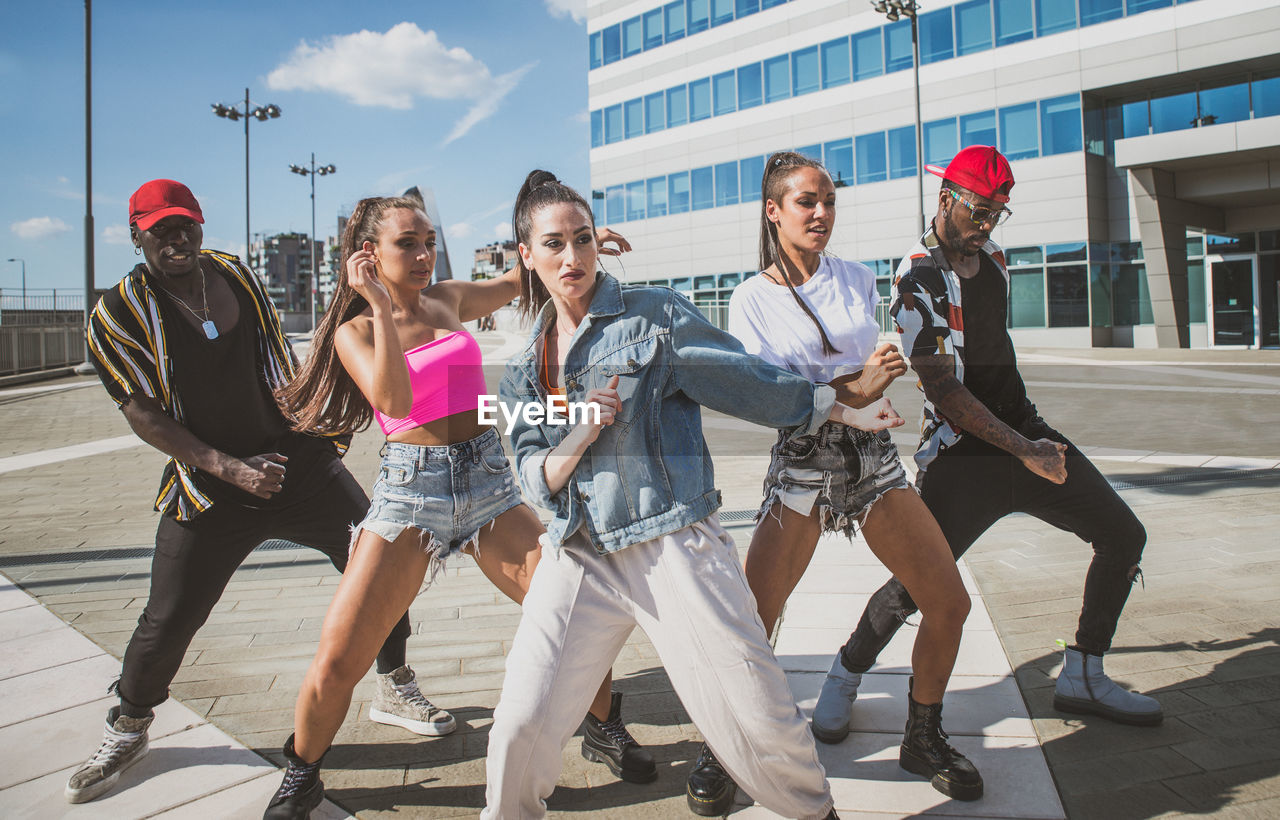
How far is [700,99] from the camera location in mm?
37031

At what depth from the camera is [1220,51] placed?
990 inches

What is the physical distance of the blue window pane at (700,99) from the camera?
3669cm

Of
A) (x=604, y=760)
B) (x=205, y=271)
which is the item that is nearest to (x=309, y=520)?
(x=205, y=271)

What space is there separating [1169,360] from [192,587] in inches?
941

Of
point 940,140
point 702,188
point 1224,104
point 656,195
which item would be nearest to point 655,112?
point 656,195

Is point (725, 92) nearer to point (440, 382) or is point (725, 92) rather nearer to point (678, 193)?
point (678, 193)

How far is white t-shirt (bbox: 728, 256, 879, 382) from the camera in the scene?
9.53 ft

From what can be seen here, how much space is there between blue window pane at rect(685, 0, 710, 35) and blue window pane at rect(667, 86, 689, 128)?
231cm

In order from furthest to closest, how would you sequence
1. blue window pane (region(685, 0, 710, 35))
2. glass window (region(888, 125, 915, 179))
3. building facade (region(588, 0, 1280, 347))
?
blue window pane (region(685, 0, 710, 35)), glass window (region(888, 125, 915, 179)), building facade (region(588, 0, 1280, 347))

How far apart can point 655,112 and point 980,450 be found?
37.5 meters

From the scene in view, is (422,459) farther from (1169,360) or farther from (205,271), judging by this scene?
(1169,360)

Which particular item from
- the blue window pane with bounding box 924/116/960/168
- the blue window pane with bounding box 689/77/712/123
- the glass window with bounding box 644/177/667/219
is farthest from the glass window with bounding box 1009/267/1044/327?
the glass window with bounding box 644/177/667/219

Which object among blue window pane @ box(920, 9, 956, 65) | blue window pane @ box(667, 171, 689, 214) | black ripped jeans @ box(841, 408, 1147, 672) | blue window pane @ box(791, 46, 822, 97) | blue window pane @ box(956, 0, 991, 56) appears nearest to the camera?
black ripped jeans @ box(841, 408, 1147, 672)

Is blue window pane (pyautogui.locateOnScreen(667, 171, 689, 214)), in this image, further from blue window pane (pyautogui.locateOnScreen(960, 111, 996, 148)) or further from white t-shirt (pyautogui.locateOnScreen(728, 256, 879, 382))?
white t-shirt (pyautogui.locateOnScreen(728, 256, 879, 382))
